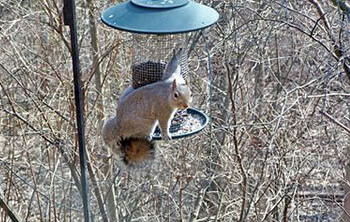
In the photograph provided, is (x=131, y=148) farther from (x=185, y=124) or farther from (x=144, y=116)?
(x=185, y=124)

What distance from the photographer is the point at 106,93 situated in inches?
201

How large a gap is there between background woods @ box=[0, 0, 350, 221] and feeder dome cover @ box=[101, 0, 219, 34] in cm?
198

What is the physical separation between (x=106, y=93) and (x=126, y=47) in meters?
0.58

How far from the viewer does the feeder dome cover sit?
7.26ft

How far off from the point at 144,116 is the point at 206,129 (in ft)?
7.02

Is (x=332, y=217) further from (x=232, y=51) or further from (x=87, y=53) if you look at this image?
(x=87, y=53)

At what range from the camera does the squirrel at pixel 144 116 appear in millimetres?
2363

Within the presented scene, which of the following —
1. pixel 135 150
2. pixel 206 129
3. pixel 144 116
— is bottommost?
pixel 206 129

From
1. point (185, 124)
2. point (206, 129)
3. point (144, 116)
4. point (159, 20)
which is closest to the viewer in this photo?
point (159, 20)

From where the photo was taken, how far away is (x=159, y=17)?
7.39 feet

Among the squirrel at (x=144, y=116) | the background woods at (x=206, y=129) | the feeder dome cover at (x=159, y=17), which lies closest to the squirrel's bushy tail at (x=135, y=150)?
the squirrel at (x=144, y=116)

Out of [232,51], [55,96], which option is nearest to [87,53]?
[55,96]

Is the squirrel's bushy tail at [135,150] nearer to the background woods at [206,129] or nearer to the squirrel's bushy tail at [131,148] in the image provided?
the squirrel's bushy tail at [131,148]

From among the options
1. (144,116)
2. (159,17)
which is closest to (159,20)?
(159,17)
